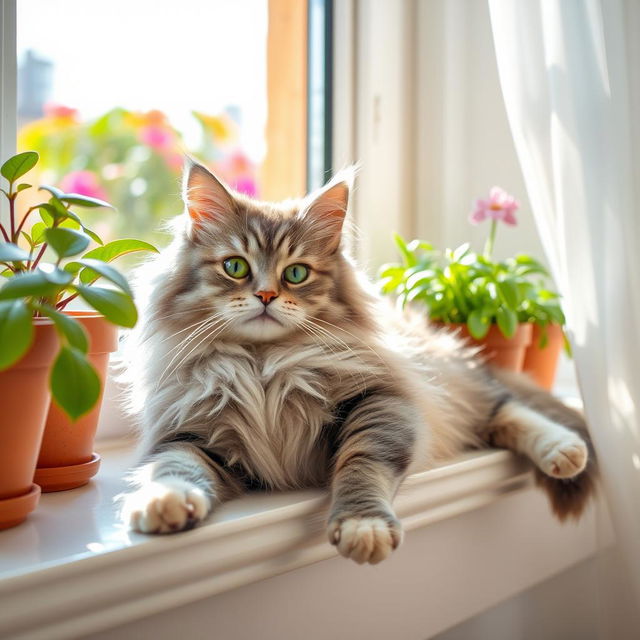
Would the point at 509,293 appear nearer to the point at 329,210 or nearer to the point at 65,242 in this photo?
the point at 329,210

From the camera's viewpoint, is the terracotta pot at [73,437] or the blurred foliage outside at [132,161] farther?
the blurred foliage outside at [132,161]

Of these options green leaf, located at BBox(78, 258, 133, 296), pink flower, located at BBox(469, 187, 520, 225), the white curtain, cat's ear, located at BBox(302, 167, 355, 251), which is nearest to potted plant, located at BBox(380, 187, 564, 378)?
pink flower, located at BBox(469, 187, 520, 225)

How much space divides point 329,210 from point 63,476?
637mm

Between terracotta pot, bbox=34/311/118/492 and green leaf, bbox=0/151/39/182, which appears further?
terracotta pot, bbox=34/311/118/492

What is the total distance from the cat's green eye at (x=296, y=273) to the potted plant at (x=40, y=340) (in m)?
0.35

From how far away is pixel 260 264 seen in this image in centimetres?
122

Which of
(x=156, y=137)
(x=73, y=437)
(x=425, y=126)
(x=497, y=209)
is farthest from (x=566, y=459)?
(x=156, y=137)

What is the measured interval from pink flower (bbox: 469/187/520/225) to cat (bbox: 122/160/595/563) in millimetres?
614

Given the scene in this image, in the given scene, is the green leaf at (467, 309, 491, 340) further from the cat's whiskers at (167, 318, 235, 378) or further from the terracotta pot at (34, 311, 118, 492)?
the terracotta pot at (34, 311, 118, 492)

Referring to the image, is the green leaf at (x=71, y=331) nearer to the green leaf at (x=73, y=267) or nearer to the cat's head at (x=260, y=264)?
the green leaf at (x=73, y=267)

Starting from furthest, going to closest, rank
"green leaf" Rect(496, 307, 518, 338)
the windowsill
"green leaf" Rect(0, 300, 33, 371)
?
1. "green leaf" Rect(496, 307, 518, 338)
2. the windowsill
3. "green leaf" Rect(0, 300, 33, 371)

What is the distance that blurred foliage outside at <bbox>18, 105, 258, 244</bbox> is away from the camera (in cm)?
223

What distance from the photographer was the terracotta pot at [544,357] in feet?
6.22

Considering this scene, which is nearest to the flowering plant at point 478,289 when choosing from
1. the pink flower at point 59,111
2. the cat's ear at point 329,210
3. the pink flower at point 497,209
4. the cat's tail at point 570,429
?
the pink flower at point 497,209
